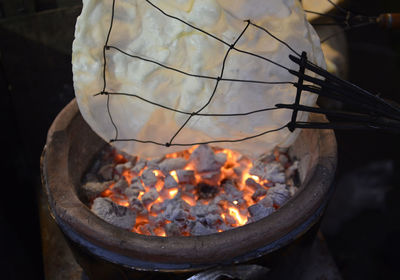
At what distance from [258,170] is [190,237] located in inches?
31.8

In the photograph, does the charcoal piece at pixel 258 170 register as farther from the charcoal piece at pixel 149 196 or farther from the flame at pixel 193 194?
the charcoal piece at pixel 149 196

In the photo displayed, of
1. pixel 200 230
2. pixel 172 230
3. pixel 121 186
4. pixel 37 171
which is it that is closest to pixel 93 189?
pixel 121 186

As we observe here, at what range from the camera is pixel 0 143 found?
9.26ft

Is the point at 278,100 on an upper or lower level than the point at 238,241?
upper

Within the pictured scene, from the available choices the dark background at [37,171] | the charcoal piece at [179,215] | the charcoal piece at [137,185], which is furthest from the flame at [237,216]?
A: the dark background at [37,171]

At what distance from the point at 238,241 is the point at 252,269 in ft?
0.49

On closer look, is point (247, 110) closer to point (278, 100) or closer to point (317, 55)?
point (278, 100)

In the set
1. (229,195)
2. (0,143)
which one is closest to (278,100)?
(229,195)

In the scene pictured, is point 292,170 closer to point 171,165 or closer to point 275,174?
point 275,174

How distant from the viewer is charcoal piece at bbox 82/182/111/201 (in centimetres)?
214

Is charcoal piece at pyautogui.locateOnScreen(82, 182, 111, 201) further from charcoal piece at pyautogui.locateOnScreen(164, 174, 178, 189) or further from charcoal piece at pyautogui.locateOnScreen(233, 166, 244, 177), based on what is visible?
charcoal piece at pyautogui.locateOnScreen(233, 166, 244, 177)

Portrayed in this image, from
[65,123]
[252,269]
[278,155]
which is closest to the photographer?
[252,269]

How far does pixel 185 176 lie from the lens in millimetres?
2217

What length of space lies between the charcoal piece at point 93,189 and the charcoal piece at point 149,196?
0.76 ft
